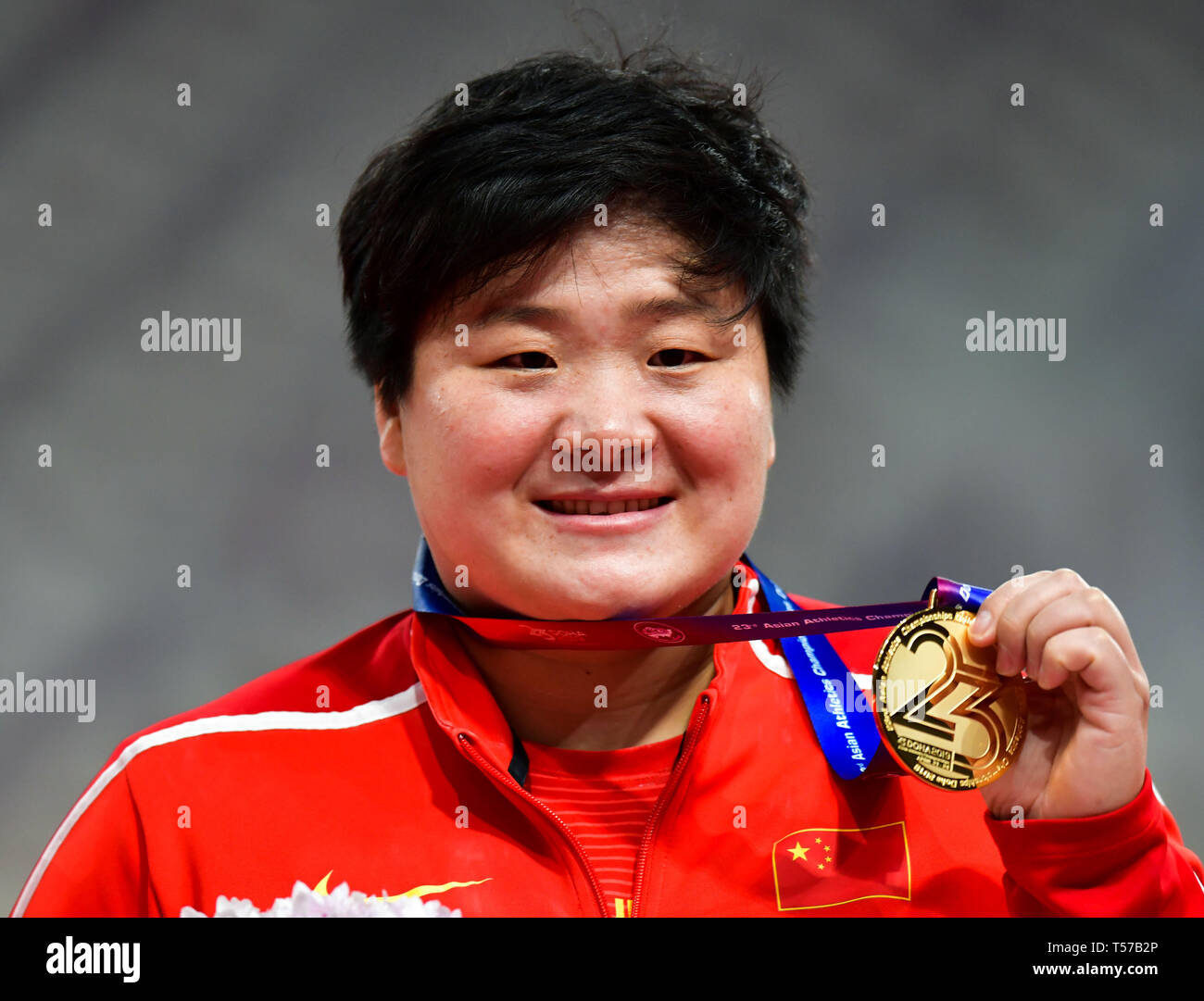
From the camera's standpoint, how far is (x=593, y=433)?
62.9 inches

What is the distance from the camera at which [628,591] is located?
165 centimetres

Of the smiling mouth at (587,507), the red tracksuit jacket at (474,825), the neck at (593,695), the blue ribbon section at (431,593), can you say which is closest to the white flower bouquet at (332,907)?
the red tracksuit jacket at (474,825)

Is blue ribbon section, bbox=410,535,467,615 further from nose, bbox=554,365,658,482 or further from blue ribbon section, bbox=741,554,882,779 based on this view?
blue ribbon section, bbox=741,554,882,779

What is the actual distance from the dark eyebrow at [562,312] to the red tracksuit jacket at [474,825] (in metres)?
0.50

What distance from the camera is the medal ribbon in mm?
1629

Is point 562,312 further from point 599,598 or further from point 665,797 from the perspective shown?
point 665,797

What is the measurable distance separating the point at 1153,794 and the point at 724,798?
0.57 meters

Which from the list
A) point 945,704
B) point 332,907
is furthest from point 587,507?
point 332,907

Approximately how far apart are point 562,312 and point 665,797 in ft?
2.26

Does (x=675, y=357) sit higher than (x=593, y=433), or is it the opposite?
(x=675, y=357)

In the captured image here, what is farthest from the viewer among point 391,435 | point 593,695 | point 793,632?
point 391,435
